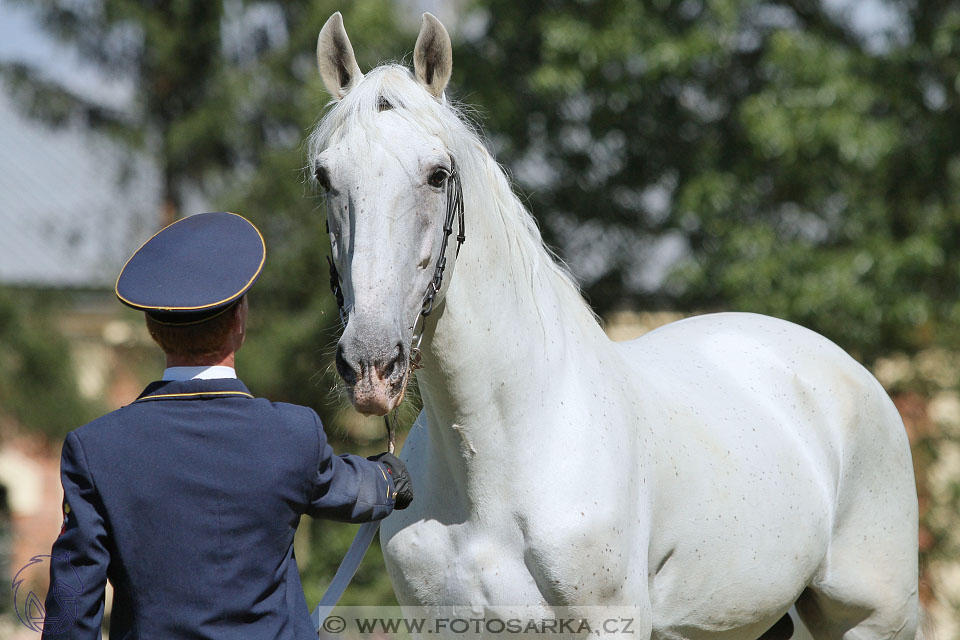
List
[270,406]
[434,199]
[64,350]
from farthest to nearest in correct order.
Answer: [64,350]
[434,199]
[270,406]

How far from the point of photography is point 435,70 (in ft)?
8.96

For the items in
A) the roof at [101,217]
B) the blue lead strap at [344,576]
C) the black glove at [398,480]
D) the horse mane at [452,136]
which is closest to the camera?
the black glove at [398,480]

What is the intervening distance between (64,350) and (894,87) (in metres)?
8.96

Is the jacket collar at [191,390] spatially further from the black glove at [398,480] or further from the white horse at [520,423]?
the black glove at [398,480]

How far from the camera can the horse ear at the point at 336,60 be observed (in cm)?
274

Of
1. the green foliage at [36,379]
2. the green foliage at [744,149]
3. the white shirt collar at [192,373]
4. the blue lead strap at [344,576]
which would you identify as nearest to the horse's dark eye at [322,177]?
the white shirt collar at [192,373]

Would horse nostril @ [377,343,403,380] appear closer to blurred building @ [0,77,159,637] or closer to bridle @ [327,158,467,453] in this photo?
bridle @ [327,158,467,453]

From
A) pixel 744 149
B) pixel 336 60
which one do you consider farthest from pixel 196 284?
pixel 744 149

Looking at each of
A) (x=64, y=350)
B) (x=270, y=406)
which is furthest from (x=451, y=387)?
(x=64, y=350)

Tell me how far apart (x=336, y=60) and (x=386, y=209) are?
644 mm

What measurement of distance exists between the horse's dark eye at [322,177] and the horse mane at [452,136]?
0.32ft

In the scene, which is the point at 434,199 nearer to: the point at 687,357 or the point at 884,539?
the point at 687,357

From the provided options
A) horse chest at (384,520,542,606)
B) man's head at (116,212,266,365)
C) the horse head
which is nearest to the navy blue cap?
man's head at (116,212,266,365)

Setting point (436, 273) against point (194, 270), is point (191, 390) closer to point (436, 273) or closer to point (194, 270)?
point (194, 270)
